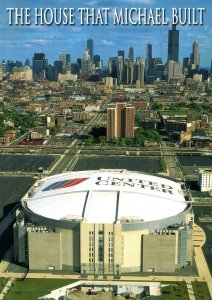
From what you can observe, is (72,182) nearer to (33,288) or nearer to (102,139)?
A: (33,288)

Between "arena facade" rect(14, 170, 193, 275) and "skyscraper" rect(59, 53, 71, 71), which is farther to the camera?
"skyscraper" rect(59, 53, 71, 71)

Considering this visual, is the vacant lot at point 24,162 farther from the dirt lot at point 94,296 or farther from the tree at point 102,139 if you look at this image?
the dirt lot at point 94,296

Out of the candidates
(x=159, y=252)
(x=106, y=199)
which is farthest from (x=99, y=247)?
(x=106, y=199)

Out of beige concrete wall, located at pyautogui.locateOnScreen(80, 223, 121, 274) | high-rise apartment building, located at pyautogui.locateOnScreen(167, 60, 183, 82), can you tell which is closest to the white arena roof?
beige concrete wall, located at pyautogui.locateOnScreen(80, 223, 121, 274)

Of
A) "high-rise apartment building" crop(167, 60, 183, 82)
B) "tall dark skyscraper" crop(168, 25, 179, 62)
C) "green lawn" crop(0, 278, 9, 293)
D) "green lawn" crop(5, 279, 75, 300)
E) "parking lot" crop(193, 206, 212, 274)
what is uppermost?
"tall dark skyscraper" crop(168, 25, 179, 62)

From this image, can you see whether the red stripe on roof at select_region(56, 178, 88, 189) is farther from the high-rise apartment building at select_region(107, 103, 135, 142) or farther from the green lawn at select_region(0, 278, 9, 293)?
the high-rise apartment building at select_region(107, 103, 135, 142)

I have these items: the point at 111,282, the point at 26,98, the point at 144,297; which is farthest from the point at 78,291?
the point at 26,98

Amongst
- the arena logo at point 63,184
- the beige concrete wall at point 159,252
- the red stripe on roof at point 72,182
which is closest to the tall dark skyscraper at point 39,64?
the arena logo at point 63,184

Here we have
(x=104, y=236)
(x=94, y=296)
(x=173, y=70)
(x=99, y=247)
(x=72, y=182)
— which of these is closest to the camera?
(x=94, y=296)
